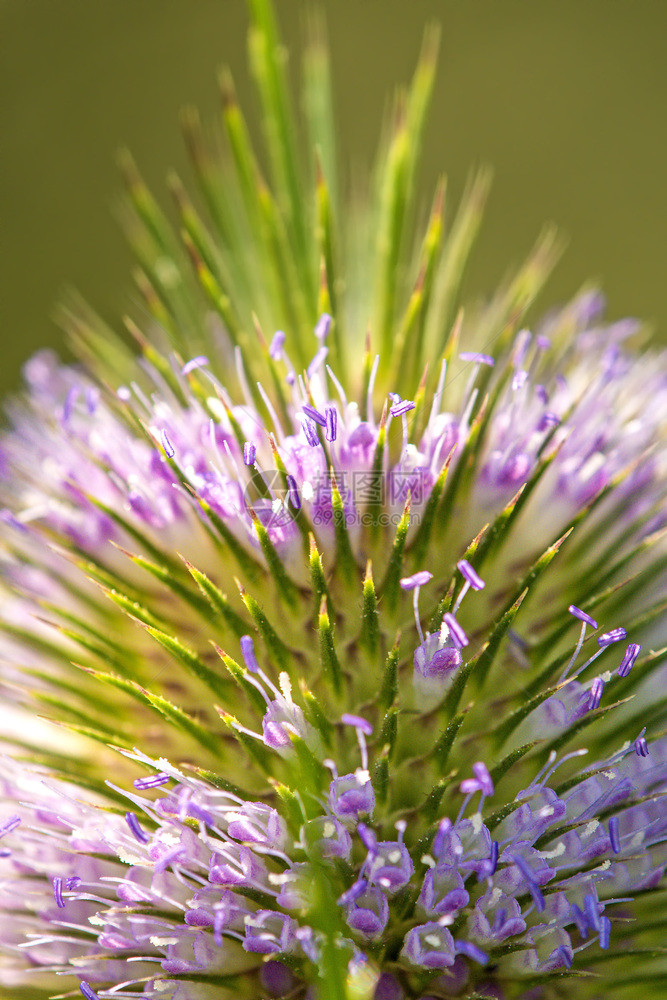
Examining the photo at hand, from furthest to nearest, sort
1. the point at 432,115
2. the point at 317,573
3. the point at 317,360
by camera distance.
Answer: the point at 432,115, the point at 317,360, the point at 317,573

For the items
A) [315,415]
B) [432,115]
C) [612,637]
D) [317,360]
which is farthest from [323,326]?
[432,115]

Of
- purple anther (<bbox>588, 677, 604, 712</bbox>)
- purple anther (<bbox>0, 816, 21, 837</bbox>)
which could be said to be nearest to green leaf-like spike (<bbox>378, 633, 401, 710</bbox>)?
purple anther (<bbox>588, 677, 604, 712</bbox>)

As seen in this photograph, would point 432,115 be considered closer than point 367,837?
No

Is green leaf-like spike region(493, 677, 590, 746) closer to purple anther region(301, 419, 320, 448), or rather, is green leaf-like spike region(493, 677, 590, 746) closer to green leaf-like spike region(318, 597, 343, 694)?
green leaf-like spike region(318, 597, 343, 694)

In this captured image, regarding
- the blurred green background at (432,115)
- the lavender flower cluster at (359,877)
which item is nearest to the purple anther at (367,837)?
the lavender flower cluster at (359,877)

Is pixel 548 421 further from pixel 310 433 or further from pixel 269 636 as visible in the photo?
pixel 269 636

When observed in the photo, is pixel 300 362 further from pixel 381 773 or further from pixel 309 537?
pixel 381 773

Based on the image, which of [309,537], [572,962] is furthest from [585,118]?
[572,962]
